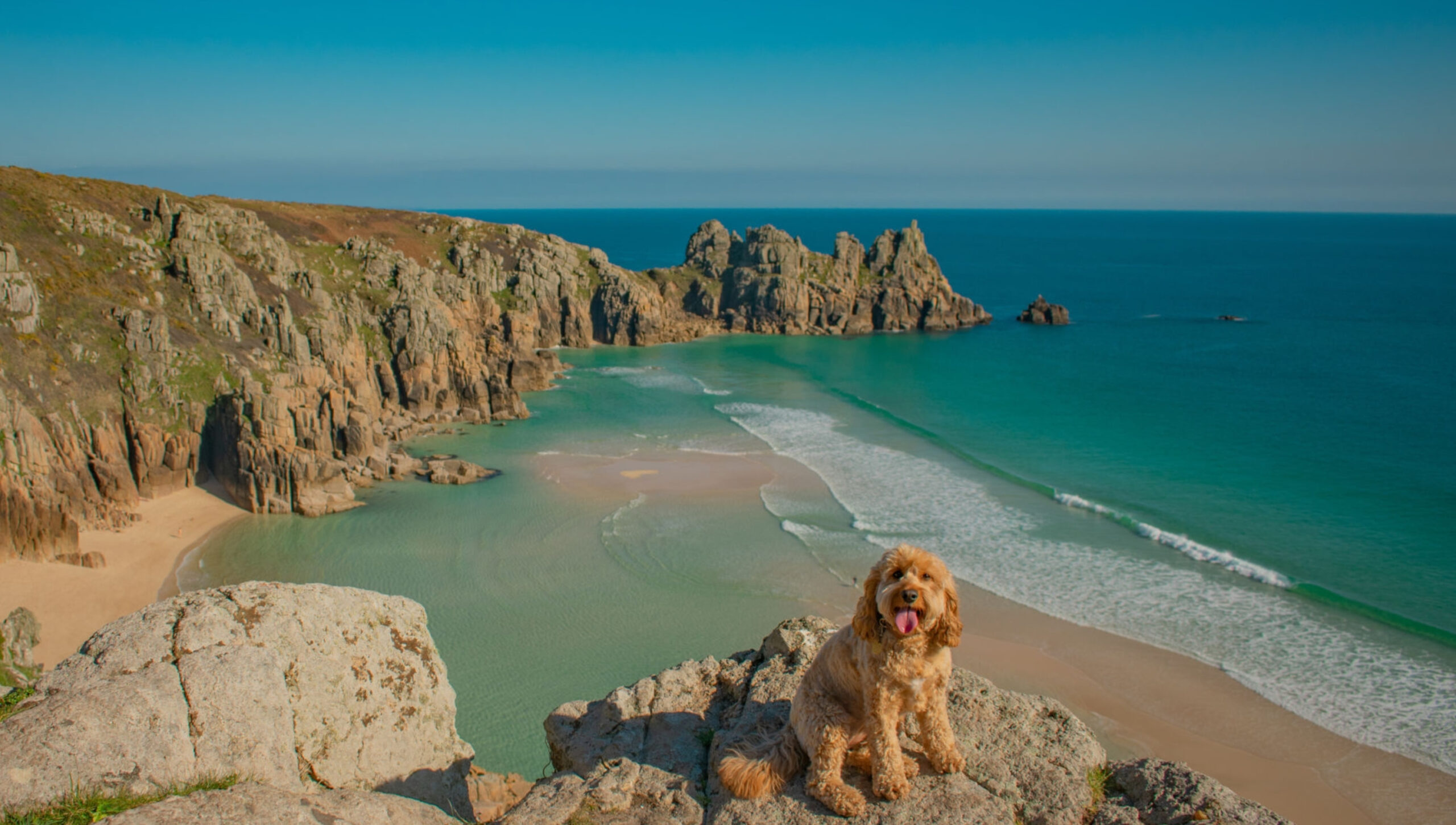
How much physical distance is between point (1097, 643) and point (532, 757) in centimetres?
1275

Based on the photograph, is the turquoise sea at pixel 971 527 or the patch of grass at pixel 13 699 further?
the turquoise sea at pixel 971 527

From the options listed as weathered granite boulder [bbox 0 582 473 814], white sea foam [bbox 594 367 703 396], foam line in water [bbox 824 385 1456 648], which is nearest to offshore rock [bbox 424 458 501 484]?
white sea foam [bbox 594 367 703 396]

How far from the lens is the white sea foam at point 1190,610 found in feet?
53.3

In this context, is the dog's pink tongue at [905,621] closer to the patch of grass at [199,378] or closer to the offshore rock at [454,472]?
the offshore rock at [454,472]

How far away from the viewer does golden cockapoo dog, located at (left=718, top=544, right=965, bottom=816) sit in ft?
18.1

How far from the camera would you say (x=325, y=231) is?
180 ft

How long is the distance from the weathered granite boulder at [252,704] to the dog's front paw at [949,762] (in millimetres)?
4097

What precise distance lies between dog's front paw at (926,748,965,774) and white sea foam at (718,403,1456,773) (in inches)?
566

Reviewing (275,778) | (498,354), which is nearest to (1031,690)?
(275,778)

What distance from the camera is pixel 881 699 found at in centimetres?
558

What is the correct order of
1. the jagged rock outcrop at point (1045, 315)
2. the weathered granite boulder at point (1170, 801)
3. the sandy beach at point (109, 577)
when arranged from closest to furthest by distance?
the weathered granite boulder at point (1170, 801) → the sandy beach at point (109, 577) → the jagged rock outcrop at point (1045, 315)

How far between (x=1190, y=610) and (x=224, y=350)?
112ft

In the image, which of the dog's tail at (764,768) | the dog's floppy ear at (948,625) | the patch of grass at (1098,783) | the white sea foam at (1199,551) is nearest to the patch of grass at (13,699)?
the dog's tail at (764,768)

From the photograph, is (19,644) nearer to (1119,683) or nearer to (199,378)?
(199,378)
